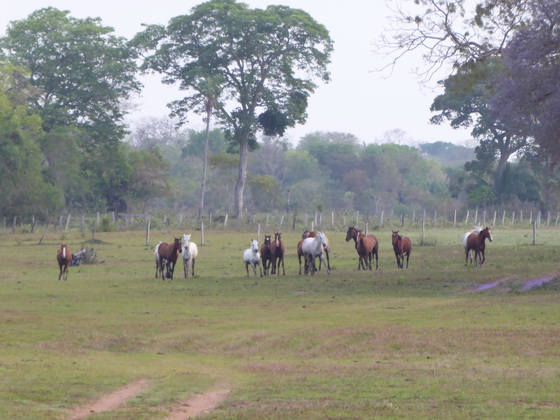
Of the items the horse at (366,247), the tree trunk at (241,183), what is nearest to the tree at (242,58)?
the tree trunk at (241,183)

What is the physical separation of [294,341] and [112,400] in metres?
6.69

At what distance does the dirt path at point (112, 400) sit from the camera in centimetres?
1275

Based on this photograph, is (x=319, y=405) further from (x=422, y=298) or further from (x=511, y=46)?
(x=511, y=46)

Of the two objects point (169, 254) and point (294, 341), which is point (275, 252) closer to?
point (169, 254)

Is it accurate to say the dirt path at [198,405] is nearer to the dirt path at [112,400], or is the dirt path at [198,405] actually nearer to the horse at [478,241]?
the dirt path at [112,400]

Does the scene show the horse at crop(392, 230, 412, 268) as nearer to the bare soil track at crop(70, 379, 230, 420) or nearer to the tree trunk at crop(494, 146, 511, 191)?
the bare soil track at crop(70, 379, 230, 420)

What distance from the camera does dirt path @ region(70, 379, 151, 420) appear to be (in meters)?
12.8

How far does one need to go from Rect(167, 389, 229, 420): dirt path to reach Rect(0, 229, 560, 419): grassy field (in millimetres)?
165

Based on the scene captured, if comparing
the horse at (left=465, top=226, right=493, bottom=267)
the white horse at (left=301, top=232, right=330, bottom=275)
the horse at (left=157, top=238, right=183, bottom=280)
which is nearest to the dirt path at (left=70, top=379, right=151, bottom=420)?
the horse at (left=157, top=238, right=183, bottom=280)

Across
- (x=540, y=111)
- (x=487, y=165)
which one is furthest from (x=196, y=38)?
(x=540, y=111)

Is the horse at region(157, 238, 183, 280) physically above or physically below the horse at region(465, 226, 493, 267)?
below

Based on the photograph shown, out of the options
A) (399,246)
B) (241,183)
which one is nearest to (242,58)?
(241,183)

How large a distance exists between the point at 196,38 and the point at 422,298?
178ft

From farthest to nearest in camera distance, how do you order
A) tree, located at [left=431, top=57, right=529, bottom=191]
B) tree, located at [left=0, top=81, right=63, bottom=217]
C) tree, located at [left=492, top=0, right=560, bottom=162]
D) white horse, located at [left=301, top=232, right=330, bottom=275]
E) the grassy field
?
1. tree, located at [left=431, top=57, right=529, bottom=191]
2. tree, located at [left=0, top=81, right=63, bottom=217]
3. white horse, located at [left=301, top=232, right=330, bottom=275]
4. tree, located at [left=492, top=0, right=560, bottom=162]
5. the grassy field
